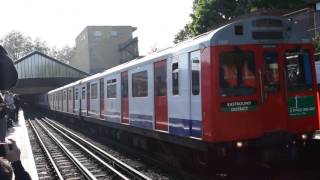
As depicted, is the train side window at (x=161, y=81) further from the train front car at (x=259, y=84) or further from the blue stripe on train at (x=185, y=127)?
the train front car at (x=259, y=84)

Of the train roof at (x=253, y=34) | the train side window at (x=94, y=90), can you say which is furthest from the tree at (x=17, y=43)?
the train roof at (x=253, y=34)

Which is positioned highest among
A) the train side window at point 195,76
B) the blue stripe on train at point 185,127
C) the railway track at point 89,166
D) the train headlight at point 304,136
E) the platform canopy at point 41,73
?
the platform canopy at point 41,73

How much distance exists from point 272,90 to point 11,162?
24.0 feet

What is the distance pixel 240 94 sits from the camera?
31.2ft

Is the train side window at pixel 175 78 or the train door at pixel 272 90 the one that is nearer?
the train door at pixel 272 90

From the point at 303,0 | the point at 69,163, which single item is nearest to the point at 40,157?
the point at 69,163

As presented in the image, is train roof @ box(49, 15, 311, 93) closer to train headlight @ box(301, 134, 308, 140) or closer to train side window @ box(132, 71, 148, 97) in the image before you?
train headlight @ box(301, 134, 308, 140)

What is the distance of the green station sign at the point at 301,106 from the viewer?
992cm

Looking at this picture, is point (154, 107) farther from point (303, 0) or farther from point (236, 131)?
point (303, 0)

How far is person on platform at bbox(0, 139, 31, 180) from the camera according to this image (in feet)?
9.02

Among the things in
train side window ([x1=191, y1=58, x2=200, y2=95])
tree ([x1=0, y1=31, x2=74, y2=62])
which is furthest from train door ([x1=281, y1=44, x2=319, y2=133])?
tree ([x1=0, y1=31, x2=74, y2=62])

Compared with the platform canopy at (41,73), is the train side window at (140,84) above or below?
below

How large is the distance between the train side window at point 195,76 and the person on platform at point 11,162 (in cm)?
667

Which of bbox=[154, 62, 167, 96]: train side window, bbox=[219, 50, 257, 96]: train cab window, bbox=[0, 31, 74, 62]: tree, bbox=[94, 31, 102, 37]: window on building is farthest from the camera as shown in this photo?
bbox=[0, 31, 74, 62]: tree
